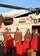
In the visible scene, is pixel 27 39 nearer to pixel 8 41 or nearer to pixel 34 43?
pixel 34 43

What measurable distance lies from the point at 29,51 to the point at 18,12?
63cm

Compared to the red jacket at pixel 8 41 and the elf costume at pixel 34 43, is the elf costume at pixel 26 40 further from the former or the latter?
the red jacket at pixel 8 41

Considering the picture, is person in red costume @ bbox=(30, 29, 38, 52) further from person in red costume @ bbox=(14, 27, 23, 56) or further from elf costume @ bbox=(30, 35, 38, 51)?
person in red costume @ bbox=(14, 27, 23, 56)

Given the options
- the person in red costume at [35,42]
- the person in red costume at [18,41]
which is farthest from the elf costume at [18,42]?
the person in red costume at [35,42]

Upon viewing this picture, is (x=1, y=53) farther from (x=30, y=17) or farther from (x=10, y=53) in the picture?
(x=30, y=17)

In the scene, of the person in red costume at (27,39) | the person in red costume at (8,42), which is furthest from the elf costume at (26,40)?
the person in red costume at (8,42)

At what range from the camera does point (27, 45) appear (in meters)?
3.25

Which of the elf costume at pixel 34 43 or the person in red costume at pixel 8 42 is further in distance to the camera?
the person in red costume at pixel 8 42

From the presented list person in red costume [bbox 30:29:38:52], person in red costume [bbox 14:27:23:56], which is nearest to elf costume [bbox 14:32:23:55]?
person in red costume [bbox 14:27:23:56]

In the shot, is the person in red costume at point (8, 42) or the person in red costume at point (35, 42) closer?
the person in red costume at point (35, 42)

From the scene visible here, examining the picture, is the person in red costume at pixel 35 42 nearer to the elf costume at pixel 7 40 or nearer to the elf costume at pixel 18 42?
the elf costume at pixel 18 42

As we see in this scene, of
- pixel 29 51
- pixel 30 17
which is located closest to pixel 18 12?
pixel 30 17

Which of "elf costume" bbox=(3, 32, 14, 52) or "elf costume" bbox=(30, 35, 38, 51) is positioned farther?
"elf costume" bbox=(3, 32, 14, 52)

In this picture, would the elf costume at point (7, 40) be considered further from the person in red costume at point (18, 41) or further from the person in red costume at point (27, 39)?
A: the person in red costume at point (27, 39)
